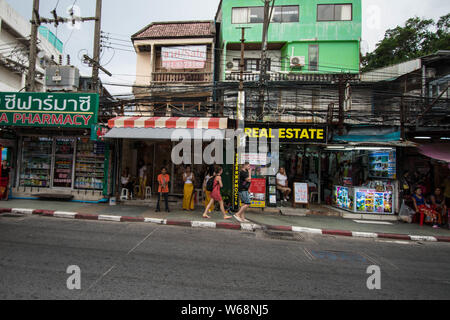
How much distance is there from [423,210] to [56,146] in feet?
55.9

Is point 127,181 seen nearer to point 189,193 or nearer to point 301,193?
point 189,193

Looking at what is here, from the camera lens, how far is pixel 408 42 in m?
21.4

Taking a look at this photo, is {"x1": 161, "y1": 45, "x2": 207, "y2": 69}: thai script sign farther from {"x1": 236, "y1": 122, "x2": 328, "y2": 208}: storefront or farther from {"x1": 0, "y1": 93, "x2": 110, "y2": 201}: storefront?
{"x1": 236, "y1": 122, "x2": 328, "y2": 208}: storefront

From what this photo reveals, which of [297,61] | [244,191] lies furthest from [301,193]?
[297,61]

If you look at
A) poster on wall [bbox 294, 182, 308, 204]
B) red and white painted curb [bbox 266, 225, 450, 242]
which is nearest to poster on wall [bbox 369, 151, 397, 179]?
red and white painted curb [bbox 266, 225, 450, 242]

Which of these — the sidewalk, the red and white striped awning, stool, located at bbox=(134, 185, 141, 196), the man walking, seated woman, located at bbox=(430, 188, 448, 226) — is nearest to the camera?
the sidewalk

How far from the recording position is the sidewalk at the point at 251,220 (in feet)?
26.2

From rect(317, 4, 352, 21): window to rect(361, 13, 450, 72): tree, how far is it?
641cm

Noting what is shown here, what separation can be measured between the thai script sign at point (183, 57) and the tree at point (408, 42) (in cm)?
1525

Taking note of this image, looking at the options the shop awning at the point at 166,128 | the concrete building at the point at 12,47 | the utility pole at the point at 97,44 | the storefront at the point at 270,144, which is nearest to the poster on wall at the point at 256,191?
the storefront at the point at 270,144

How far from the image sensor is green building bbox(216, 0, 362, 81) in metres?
16.6
